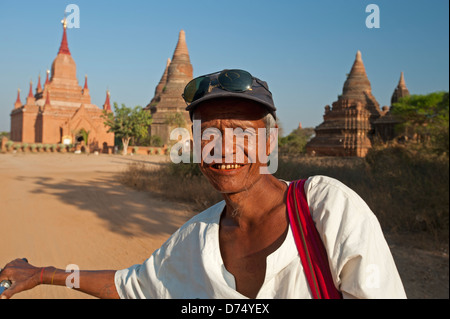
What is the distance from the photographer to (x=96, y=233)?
510 centimetres

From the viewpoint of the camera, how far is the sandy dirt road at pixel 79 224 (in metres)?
3.67

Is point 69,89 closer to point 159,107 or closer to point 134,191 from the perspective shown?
point 159,107

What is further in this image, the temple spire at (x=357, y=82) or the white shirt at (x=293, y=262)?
the temple spire at (x=357, y=82)

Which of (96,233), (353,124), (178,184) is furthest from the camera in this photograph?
(353,124)

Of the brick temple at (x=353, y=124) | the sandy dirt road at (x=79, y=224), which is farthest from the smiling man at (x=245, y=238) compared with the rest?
the brick temple at (x=353, y=124)

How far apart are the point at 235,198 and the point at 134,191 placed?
8.09 metres

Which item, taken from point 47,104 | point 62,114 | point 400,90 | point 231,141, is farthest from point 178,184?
point 400,90

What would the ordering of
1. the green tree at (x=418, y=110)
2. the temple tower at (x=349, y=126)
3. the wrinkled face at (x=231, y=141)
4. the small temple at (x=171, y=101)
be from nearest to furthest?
the wrinkled face at (x=231, y=141) < the green tree at (x=418, y=110) < the temple tower at (x=349, y=126) < the small temple at (x=171, y=101)

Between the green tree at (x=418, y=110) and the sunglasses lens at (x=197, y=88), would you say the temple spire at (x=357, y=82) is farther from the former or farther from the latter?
the sunglasses lens at (x=197, y=88)

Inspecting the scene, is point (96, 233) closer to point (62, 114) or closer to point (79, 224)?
point (79, 224)

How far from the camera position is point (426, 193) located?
6031 mm

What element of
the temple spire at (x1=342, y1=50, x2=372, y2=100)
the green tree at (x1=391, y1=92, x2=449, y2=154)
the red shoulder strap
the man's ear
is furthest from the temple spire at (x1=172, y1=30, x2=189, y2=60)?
the red shoulder strap

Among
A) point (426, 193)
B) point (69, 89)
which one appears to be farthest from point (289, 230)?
point (69, 89)

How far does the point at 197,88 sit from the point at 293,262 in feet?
2.29
